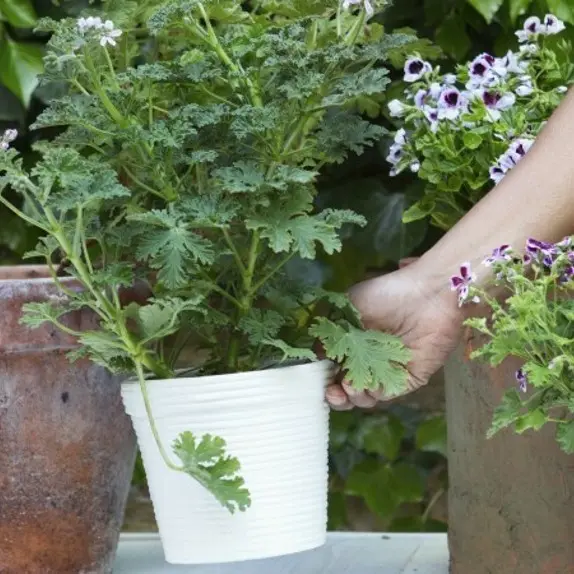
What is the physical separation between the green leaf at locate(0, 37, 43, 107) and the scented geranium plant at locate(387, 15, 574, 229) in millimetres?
577

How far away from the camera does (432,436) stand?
1.88 meters

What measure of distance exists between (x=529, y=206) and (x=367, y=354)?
0.68ft

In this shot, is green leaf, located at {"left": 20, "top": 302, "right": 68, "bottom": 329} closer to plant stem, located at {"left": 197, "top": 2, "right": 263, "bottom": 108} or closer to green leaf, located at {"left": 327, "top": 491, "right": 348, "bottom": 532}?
plant stem, located at {"left": 197, "top": 2, "right": 263, "bottom": 108}

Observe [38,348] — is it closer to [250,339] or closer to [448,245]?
[250,339]

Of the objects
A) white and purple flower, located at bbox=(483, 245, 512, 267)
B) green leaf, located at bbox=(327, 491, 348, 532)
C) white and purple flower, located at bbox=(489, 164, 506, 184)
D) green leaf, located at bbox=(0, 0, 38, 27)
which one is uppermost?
white and purple flower, located at bbox=(483, 245, 512, 267)

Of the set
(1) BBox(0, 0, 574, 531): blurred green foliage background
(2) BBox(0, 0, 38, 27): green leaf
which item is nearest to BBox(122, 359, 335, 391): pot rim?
(1) BBox(0, 0, 574, 531): blurred green foliage background

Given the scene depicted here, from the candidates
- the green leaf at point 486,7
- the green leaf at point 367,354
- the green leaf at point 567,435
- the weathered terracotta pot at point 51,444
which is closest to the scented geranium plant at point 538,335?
the green leaf at point 567,435

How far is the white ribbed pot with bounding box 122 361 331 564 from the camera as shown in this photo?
1.10 metres

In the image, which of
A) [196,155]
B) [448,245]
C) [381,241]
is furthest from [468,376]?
[381,241]

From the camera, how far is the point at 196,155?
1.09 metres

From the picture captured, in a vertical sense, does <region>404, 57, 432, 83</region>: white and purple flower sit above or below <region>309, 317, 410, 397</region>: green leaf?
above

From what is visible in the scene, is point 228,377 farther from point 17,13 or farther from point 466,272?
point 17,13

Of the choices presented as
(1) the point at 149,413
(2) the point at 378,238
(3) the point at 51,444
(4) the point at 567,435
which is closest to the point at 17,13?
(2) the point at 378,238

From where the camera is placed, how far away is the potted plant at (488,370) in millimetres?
1206
